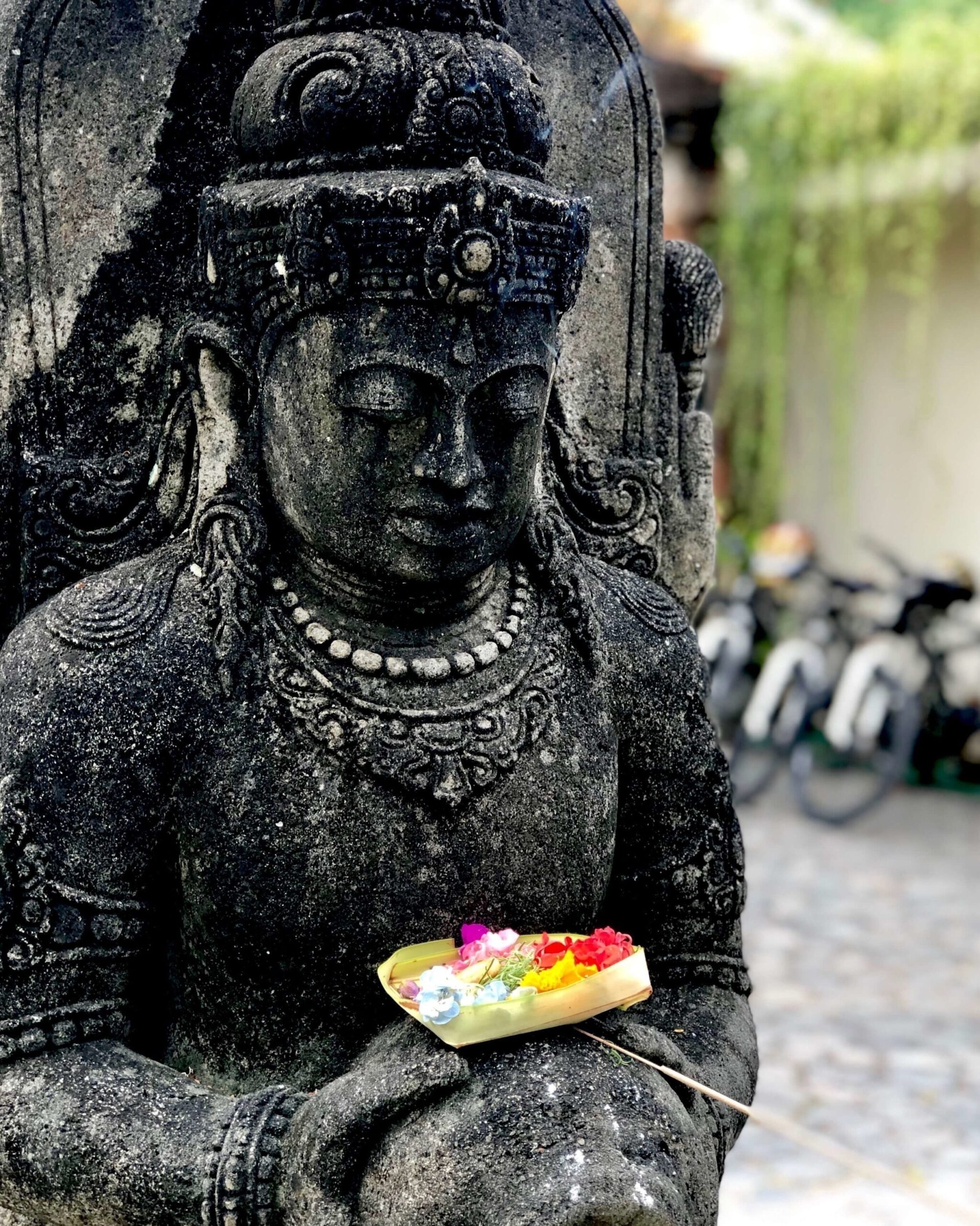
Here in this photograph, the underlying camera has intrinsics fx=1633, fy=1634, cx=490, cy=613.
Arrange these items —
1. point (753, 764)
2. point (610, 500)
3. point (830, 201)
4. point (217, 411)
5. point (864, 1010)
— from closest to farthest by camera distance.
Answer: point (217, 411) → point (610, 500) → point (864, 1010) → point (753, 764) → point (830, 201)

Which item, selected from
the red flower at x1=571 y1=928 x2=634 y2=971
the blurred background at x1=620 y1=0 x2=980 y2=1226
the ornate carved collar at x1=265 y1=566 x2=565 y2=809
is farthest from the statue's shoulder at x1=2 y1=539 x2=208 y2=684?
the blurred background at x1=620 y1=0 x2=980 y2=1226

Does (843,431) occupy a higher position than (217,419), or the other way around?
(217,419)

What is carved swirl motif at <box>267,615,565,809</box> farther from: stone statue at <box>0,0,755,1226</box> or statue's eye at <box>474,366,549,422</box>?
statue's eye at <box>474,366,549,422</box>

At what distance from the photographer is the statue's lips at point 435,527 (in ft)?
7.07

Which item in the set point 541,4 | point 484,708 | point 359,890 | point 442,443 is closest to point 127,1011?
point 359,890

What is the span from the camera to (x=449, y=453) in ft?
6.93

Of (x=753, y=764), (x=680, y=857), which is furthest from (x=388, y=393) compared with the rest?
(x=753, y=764)

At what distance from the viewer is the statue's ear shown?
2.29m

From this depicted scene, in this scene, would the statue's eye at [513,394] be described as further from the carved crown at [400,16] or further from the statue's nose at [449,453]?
the carved crown at [400,16]

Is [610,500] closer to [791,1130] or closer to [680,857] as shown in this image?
[680,857]

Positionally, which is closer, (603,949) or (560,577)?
(603,949)

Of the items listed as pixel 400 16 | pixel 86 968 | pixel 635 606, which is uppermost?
pixel 400 16

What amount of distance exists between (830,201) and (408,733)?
984 cm

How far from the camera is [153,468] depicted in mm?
2361
